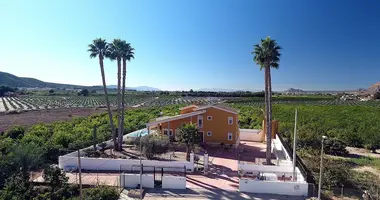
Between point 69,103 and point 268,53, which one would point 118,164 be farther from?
point 69,103

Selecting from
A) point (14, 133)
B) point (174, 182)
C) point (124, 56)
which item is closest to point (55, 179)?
point (174, 182)

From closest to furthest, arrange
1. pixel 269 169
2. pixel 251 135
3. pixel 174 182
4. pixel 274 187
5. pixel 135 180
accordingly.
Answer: pixel 274 187 → pixel 174 182 → pixel 135 180 → pixel 269 169 → pixel 251 135

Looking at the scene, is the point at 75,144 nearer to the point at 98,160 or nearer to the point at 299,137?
the point at 98,160

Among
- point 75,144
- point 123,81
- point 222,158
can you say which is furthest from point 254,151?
point 75,144

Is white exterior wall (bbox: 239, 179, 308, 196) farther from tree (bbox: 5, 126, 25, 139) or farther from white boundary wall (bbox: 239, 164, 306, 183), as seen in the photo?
tree (bbox: 5, 126, 25, 139)

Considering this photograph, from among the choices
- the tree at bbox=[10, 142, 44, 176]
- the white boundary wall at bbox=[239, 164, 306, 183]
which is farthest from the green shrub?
the white boundary wall at bbox=[239, 164, 306, 183]

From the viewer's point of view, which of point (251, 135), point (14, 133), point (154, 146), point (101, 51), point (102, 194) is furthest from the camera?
point (251, 135)
